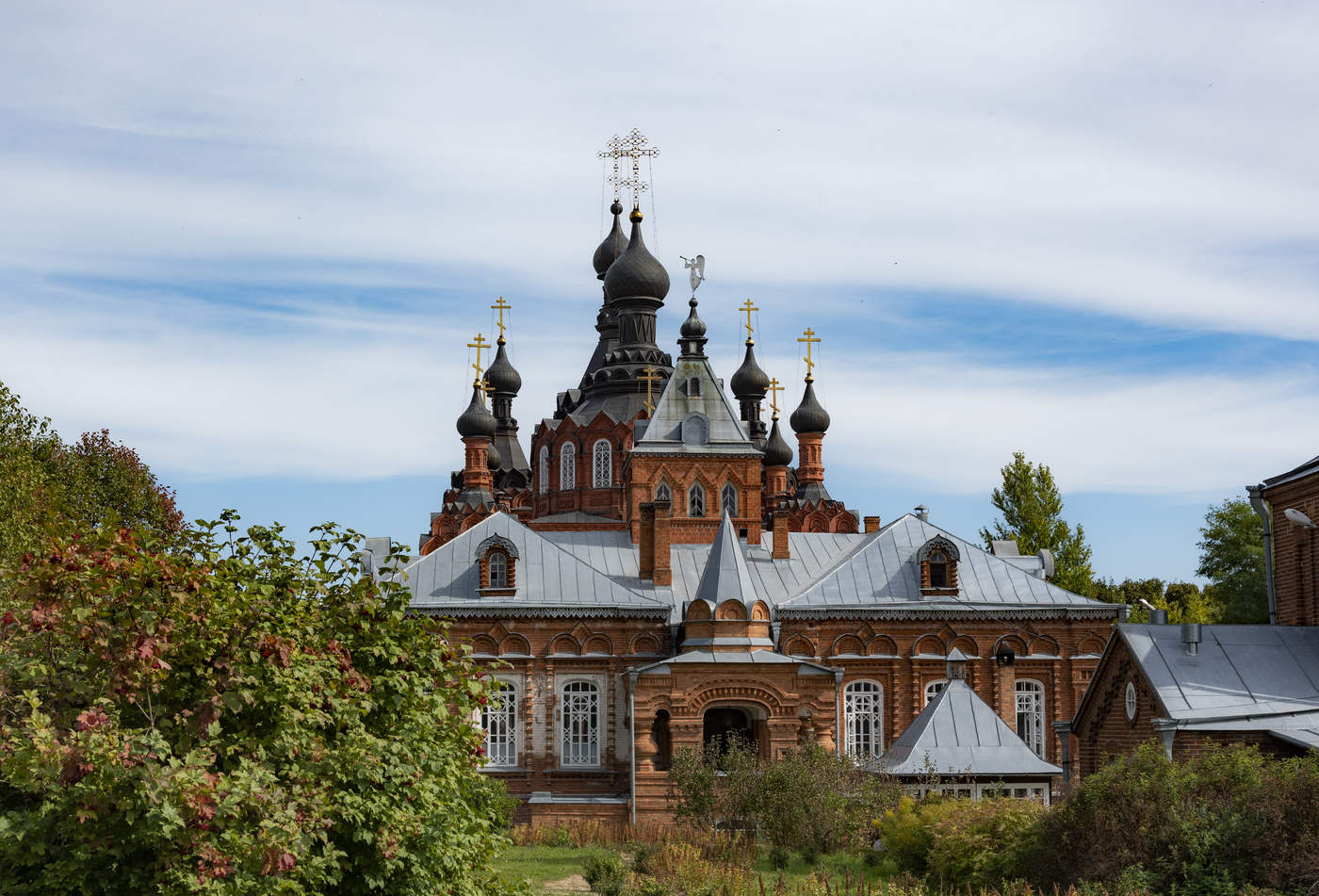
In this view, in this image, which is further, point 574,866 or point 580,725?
point 580,725

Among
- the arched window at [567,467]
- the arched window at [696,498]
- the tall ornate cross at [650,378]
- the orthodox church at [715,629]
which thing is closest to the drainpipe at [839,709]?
the orthodox church at [715,629]

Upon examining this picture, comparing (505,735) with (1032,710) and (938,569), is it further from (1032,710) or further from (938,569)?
(1032,710)

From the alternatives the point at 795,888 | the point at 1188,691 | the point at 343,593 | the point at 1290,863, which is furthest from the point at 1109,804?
the point at 343,593

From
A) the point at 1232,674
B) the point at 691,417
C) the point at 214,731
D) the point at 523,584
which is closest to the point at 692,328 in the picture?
the point at 691,417

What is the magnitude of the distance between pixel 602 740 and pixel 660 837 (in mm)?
7257

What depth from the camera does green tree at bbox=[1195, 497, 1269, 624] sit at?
48.6 metres

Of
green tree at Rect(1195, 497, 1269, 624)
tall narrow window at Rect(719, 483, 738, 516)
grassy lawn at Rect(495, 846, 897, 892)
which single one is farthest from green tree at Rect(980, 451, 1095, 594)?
grassy lawn at Rect(495, 846, 897, 892)

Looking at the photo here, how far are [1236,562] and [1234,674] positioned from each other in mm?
32009

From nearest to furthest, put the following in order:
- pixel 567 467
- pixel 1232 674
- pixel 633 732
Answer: pixel 1232 674, pixel 633 732, pixel 567 467

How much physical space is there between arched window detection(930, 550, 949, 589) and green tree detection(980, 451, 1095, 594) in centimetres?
2117

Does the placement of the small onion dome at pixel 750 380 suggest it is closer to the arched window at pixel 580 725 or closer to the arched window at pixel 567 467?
the arched window at pixel 567 467

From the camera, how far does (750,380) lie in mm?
53562

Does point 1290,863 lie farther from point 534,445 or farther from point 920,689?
point 534,445

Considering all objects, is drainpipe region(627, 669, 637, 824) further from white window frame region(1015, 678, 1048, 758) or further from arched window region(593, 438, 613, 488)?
arched window region(593, 438, 613, 488)
